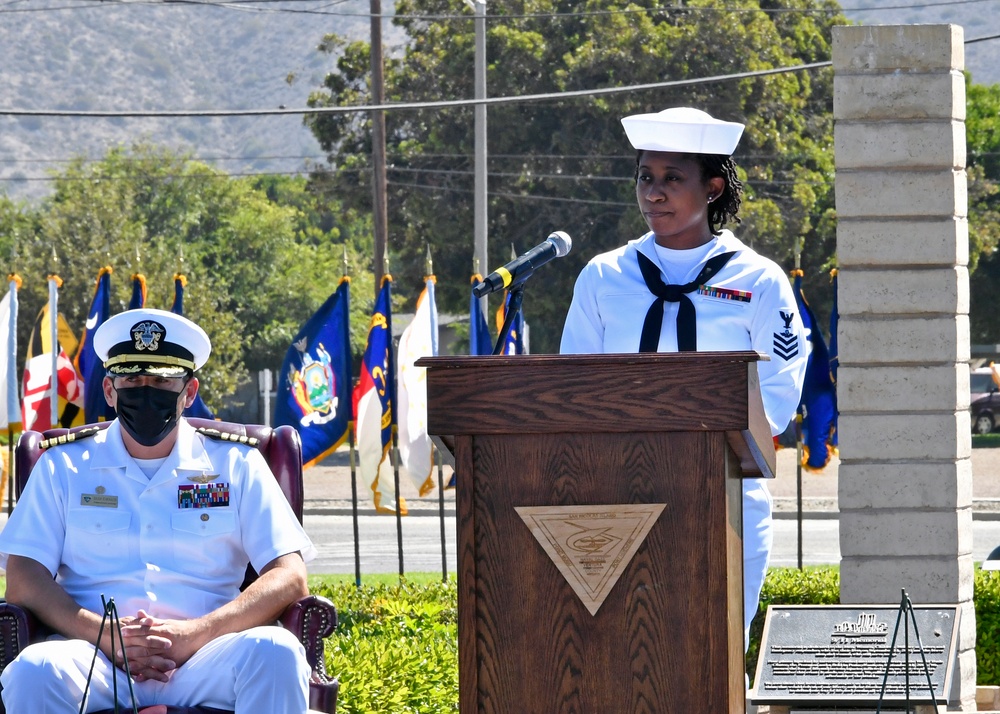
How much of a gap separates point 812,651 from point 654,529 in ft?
8.98

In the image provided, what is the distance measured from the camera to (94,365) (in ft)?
37.0

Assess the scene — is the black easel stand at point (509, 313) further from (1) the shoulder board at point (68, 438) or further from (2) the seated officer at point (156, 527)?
(1) the shoulder board at point (68, 438)

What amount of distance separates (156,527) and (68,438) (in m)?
0.45

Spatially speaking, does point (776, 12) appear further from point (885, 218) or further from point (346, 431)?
point (885, 218)

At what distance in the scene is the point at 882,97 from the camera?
271 inches

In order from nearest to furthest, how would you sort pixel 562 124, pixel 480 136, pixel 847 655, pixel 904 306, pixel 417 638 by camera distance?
pixel 847 655, pixel 904 306, pixel 417 638, pixel 480 136, pixel 562 124

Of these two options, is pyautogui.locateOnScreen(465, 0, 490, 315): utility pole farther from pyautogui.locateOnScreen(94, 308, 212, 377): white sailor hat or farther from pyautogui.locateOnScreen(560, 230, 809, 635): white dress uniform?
pyautogui.locateOnScreen(560, 230, 809, 635): white dress uniform

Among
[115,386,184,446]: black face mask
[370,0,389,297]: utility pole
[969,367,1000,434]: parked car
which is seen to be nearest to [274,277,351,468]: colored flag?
[115,386,184,446]: black face mask

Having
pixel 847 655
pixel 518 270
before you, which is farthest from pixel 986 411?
pixel 518 270

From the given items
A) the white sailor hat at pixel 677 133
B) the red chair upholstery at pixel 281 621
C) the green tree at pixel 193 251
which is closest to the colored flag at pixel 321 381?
the red chair upholstery at pixel 281 621

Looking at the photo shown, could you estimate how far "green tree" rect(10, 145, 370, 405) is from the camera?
39562 mm

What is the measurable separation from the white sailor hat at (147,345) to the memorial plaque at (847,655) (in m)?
2.32

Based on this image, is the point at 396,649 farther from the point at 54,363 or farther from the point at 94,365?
the point at 54,363

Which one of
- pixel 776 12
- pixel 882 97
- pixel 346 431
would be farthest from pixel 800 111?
pixel 882 97
